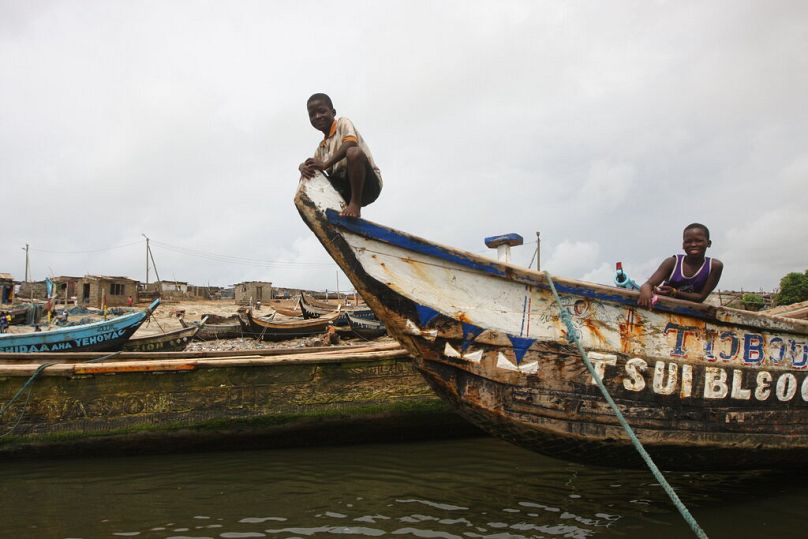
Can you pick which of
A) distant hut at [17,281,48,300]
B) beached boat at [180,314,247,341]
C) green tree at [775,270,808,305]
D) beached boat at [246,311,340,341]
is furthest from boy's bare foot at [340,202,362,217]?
distant hut at [17,281,48,300]

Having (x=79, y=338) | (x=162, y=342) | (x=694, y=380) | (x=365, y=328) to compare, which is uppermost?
(x=694, y=380)

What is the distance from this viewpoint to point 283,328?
19125mm

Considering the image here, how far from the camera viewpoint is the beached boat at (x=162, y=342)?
1237cm

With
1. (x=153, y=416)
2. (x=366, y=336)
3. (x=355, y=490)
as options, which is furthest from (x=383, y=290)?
(x=366, y=336)

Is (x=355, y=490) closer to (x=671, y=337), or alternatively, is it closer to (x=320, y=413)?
(x=320, y=413)

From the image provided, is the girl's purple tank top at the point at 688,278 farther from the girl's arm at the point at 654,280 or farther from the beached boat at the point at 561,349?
the beached boat at the point at 561,349

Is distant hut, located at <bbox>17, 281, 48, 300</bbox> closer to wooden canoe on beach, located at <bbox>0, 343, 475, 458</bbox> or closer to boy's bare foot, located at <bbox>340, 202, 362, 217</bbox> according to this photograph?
wooden canoe on beach, located at <bbox>0, 343, 475, 458</bbox>

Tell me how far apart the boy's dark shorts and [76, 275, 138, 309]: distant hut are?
32178 mm

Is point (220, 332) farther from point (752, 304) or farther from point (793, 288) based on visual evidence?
point (793, 288)

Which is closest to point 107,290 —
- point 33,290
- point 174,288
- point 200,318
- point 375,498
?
point 200,318

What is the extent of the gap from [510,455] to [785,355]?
2855 mm

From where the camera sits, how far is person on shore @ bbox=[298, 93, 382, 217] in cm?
365

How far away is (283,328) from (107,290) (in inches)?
758

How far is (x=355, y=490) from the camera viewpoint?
15.3 ft
